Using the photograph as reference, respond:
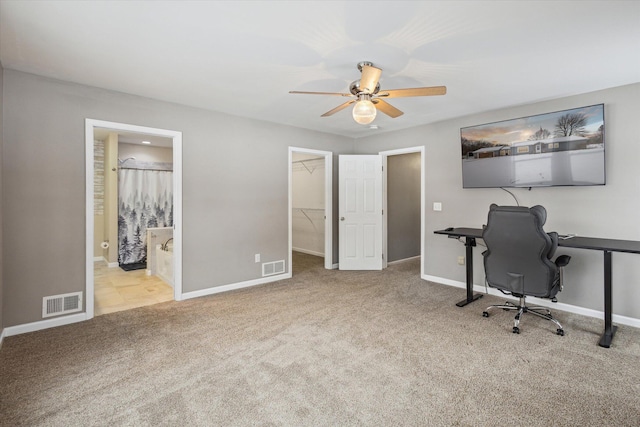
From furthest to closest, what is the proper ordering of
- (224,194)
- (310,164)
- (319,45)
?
(310,164) → (224,194) → (319,45)

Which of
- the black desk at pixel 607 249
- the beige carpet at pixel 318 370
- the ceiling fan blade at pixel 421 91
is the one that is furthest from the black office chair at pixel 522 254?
the ceiling fan blade at pixel 421 91

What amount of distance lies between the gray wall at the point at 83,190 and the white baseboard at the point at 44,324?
2.4 inches

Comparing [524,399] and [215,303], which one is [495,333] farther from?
[215,303]

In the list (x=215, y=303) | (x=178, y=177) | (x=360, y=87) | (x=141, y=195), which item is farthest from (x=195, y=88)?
(x=141, y=195)

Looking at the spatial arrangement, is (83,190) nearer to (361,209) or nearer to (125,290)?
(125,290)

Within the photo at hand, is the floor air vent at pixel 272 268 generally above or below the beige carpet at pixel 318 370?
above

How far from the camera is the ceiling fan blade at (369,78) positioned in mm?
2410

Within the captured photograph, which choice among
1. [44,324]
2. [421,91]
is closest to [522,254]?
[421,91]

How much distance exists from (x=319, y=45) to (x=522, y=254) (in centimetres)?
255

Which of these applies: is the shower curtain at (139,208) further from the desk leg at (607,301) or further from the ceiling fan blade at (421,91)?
the desk leg at (607,301)

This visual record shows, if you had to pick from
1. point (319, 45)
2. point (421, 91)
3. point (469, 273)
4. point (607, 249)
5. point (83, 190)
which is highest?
point (319, 45)

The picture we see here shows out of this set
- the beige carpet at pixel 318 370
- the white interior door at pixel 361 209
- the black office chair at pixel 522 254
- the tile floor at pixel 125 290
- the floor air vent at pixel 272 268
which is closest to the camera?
the beige carpet at pixel 318 370

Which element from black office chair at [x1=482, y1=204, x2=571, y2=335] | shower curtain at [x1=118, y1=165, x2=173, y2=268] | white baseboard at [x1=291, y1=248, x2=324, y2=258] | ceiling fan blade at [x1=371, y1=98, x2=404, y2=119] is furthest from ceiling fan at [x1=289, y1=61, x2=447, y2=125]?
shower curtain at [x1=118, y1=165, x2=173, y2=268]

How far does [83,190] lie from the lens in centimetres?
325
